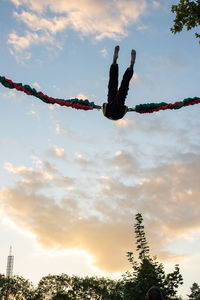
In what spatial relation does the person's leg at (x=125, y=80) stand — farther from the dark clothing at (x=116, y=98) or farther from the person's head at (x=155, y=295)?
the person's head at (x=155, y=295)

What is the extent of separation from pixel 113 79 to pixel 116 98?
488 mm

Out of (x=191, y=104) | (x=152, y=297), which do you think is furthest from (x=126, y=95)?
(x=152, y=297)

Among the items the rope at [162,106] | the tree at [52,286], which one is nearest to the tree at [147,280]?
the rope at [162,106]

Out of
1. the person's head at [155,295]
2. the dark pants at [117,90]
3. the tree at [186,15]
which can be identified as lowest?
the person's head at [155,295]

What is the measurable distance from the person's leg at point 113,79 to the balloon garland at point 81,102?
1.47 ft

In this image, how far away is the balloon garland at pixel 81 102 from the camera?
27.1 feet

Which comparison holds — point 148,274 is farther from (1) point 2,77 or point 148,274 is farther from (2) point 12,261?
(2) point 12,261

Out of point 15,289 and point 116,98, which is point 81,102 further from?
point 15,289

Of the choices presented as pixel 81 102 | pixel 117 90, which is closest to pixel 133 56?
pixel 117 90

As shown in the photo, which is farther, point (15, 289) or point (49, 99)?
point (15, 289)

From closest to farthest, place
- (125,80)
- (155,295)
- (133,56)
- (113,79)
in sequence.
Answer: (155,295) < (113,79) < (133,56) < (125,80)

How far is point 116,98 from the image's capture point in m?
8.45

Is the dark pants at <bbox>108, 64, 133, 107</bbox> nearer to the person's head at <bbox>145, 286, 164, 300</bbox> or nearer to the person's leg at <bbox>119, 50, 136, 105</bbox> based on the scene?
the person's leg at <bbox>119, 50, 136, 105</bbox>

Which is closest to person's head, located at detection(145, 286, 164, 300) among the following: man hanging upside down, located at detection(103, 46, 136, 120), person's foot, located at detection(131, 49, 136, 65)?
man hanging upside down, located at detection(103, 46, 136, 120)
